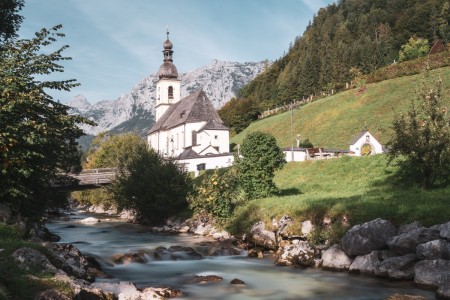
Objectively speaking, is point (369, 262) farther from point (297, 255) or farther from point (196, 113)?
point (196, 113)

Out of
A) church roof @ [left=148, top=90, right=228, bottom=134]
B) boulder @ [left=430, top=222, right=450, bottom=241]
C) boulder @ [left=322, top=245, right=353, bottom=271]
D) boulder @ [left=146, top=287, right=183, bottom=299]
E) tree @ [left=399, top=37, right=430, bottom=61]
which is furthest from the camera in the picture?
tree @ [left=399, top=37, right=430, bottom=61]

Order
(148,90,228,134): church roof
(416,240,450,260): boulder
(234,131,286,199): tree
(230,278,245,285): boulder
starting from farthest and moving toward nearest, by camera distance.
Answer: (148,90,228,134): church roof < (234,131,286,199): tree < (230,278,245,285): boulder < (416,240,450,260): boulder

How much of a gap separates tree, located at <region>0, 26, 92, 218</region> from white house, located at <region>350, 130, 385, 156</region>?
47.1 metres

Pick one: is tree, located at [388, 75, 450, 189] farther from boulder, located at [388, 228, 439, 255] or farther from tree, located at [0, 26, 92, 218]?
tree, located at [0, 26, 92, 218]

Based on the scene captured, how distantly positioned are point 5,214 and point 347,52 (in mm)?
114510

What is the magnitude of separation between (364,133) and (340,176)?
978 inches

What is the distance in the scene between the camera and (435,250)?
17.0 meters

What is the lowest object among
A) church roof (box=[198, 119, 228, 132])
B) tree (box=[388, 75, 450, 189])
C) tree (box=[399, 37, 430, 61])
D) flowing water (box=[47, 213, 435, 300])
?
flowing water (box=[47, 213, 435, 300])

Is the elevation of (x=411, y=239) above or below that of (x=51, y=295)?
above

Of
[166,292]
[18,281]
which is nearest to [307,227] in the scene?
[166,292]

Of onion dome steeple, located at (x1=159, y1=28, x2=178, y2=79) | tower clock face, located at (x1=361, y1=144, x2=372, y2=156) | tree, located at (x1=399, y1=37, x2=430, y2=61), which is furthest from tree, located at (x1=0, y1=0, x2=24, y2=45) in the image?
tree, located at (x1=399, y1=37, x2=430, y2=61)

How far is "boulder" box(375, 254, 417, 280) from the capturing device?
57.3 ft

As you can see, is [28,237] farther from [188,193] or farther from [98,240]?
[188,193]

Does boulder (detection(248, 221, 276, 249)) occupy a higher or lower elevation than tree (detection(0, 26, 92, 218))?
lower
